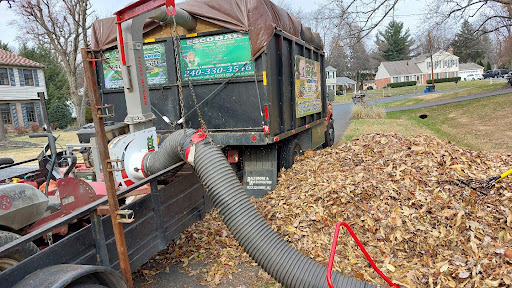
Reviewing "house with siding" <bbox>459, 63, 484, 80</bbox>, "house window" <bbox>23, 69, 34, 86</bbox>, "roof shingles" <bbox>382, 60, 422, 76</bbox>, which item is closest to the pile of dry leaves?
"house window" <bbox>23, 69, 34, 86</bbox>

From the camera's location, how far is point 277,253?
132 inches

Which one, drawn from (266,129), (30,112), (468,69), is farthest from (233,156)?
(468,69)

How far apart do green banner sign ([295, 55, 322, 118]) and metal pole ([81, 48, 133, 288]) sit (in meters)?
4.74

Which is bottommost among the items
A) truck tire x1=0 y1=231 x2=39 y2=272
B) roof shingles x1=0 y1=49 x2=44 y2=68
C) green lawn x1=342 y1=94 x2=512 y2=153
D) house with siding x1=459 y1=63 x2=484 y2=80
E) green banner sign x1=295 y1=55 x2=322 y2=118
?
green lawn x1=342 y1=94 x2=512 y2=153

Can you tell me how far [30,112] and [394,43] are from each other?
66153 mm

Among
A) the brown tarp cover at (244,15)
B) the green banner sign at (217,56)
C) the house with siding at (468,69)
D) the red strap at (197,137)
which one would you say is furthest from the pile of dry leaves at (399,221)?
the house with siding at (468,69)

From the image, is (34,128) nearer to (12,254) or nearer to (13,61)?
(13,61)

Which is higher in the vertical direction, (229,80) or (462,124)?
(229,80)

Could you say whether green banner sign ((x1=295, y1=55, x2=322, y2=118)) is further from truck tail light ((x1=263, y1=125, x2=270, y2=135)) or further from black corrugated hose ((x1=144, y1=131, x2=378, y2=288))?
black corrugated hose ((x1=144, y1=131, x2=378, y2=288))

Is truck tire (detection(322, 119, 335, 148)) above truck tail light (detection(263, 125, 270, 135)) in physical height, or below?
below

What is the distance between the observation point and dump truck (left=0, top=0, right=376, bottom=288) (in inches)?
111

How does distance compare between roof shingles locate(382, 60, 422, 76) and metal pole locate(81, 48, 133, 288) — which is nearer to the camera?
metal pole locate(81, 48, 133, 288)

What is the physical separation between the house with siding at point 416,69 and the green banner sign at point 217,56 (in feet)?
241

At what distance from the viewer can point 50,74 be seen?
120ft
